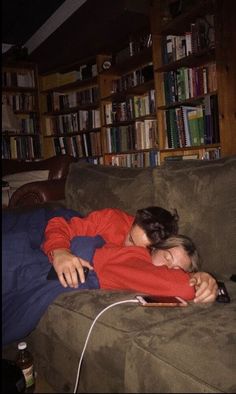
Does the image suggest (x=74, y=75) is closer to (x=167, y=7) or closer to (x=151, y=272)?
(x=167, y=7)

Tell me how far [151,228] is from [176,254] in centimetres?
10

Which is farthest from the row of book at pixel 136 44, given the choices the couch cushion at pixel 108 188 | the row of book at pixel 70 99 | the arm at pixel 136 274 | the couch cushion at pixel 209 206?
the arm at pixel 136 274

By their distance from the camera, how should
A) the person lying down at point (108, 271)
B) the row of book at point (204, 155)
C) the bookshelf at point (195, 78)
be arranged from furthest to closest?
the row of book at point (204, 155)
the bookshelf at point (195, 78)
the person lying down at point (108, 271)

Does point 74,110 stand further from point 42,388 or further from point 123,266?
point 42,388

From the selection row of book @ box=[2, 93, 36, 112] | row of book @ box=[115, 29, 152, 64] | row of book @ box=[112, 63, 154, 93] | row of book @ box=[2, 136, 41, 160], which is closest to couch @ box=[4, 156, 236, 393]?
row of book @ box=[112, 63, 154, 93]

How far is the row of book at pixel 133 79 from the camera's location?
2.76 metres

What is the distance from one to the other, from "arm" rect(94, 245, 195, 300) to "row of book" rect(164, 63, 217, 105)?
171 centimetres

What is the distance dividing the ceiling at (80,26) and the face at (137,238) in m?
1.88

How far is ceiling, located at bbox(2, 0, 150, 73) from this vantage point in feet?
8.43

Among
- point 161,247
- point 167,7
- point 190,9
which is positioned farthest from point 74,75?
point 161,247

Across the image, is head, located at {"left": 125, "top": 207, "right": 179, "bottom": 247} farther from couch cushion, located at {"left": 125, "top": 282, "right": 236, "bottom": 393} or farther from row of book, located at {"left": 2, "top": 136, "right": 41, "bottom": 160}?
row of book, located at {"left": 2, "top": 136, "right": 41, "bottom": 160}

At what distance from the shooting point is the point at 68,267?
0.74m

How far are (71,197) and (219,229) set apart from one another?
0.73 m

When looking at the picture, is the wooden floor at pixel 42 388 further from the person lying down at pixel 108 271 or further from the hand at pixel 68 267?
the hand at pixel 68 267
